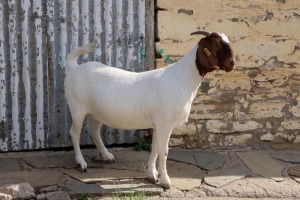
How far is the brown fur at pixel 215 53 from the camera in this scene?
5.39 meters

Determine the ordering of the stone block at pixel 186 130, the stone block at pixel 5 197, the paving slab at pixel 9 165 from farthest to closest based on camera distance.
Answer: the stone block at pixel 186 130 → the paving slab at pixel 9 165 → the stone block at pixel 5 197

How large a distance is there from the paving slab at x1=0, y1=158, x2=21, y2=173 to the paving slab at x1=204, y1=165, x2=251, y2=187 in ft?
6.76

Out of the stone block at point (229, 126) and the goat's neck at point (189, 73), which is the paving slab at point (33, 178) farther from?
the stone block at point (229, 126)

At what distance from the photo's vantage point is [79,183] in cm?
573

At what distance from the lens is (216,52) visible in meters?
5.42

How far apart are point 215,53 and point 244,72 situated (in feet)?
6.06

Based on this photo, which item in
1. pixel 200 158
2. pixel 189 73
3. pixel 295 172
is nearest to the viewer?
pixel 189 73

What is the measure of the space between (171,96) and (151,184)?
3.11 feet

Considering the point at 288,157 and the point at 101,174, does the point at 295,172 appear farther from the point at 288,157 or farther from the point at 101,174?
the point at 101,174

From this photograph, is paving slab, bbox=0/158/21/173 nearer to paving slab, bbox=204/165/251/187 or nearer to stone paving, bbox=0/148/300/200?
stone paving, bbox=0/148/300/200

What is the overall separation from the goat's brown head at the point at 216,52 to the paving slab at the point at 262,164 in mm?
1565

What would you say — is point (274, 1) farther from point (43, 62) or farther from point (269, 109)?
point (43, 62)

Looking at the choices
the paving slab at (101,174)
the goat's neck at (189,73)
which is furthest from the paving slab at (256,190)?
the goat's neck at (189,73)

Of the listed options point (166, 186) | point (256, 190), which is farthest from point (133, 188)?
point (256, 190)
